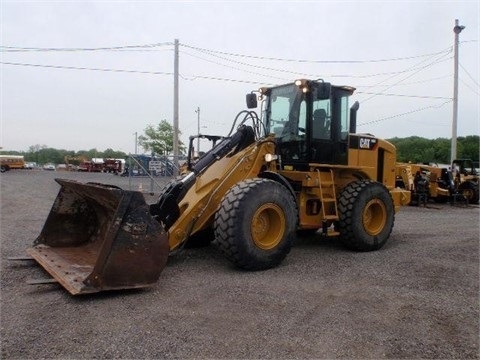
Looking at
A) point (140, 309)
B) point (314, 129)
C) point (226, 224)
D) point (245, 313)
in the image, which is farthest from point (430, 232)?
point (140, 309)

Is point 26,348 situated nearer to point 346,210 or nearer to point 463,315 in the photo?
point 463,315

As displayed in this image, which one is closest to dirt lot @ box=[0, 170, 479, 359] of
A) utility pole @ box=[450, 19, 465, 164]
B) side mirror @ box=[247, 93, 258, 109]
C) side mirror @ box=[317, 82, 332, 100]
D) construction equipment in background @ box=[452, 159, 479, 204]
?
side mirror @ box=[317, 82, 332, 100]

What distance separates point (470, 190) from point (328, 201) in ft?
45.1

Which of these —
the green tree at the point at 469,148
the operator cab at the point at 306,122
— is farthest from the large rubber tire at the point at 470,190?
the green tree at the point at 469,148

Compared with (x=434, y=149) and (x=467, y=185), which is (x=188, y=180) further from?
(x=434, y=149)

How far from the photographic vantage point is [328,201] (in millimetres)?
7207

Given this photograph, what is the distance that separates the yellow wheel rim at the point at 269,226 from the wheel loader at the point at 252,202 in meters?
0.02

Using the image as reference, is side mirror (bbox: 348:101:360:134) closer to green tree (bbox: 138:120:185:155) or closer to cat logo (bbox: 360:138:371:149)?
cat logo (bbox: 360:138:371:149)

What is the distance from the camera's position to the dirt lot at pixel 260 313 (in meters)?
3.55

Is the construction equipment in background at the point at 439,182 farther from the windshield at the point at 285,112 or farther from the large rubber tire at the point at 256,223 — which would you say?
the large rubber tire at the point at 256,223

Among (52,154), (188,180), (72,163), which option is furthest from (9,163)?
(52,154)

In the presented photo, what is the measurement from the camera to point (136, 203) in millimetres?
4816

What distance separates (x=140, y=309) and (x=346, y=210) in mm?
4059

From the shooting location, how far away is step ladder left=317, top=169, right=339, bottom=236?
23.5ft
